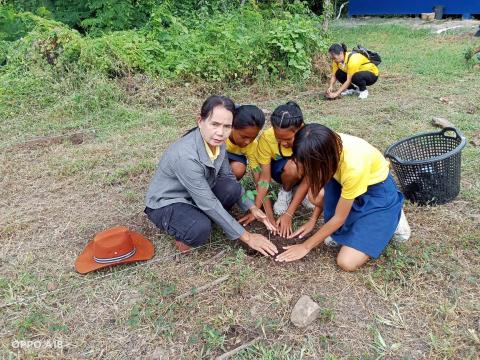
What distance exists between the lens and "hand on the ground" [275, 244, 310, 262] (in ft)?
7.59

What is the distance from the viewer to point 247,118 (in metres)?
2.41

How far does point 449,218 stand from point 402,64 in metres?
5.07

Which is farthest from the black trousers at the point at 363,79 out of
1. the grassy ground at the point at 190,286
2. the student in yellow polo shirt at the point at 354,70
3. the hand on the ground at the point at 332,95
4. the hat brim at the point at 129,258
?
the hat brim at the point at 129,258

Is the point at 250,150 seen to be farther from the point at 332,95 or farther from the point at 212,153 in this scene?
the point at 332,95

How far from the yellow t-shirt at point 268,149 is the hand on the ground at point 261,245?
0.59m

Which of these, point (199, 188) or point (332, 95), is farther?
point (332, 95)

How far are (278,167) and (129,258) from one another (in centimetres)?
119

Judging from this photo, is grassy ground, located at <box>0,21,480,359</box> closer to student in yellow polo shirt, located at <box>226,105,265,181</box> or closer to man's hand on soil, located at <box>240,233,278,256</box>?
man's hand on soil, located at <box>240,233,278,256</box>

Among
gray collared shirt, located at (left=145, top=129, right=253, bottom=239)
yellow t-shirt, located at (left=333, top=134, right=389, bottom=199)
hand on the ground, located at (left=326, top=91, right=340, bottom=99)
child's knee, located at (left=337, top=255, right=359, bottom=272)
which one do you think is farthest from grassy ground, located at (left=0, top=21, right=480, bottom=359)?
hand on the ground, located at (left=326, top=91, right=340, bottom=99)

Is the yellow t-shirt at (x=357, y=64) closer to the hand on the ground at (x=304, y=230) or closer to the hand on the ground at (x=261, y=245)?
the hand on the ground at (x=304, y=230)

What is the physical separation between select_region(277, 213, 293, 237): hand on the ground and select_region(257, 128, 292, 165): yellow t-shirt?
1.26 feet

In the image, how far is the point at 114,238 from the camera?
7.50ft

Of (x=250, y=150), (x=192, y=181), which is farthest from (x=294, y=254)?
(x=250, y=150)

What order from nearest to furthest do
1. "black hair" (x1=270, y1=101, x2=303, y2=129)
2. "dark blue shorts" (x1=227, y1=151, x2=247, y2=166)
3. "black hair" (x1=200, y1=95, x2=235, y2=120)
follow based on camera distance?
"black hair" (x1=200, y1=95, x2=235, y2=120) < "black hair" (x1=270, y1=101, x2=303, y2=129) < "dark blue shorts" (x1=227, y1=151, x2=247, y2=166)
